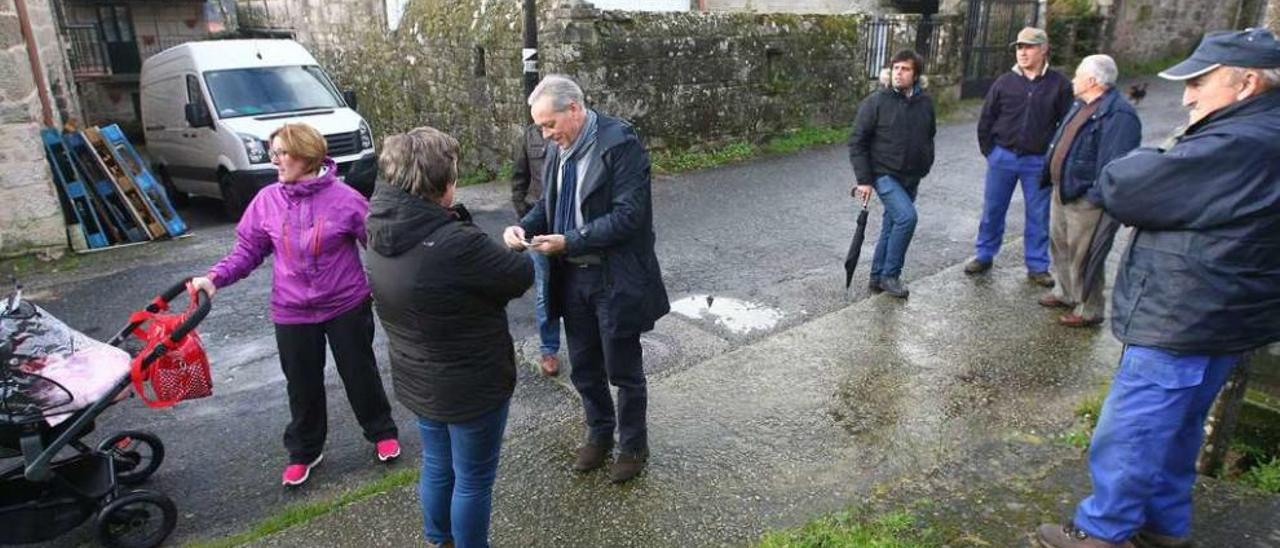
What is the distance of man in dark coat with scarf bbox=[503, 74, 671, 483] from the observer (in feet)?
11.1

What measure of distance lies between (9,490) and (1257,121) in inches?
188

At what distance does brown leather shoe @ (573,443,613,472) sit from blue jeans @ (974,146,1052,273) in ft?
12.8

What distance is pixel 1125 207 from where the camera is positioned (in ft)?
9.15

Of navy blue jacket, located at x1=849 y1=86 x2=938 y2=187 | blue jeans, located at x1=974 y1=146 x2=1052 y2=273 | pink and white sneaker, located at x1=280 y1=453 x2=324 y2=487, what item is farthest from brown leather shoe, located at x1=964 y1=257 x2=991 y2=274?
pink and white sneaker, located at x1=280 y1=453 x2=324 y2=487

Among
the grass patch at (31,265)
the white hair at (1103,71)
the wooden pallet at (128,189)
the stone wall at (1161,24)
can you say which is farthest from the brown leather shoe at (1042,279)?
the stone wall at (1161,24)

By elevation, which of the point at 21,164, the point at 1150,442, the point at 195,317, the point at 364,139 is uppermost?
the point at 195,317

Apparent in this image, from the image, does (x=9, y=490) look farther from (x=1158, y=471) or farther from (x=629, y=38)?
(x=629, y=38)

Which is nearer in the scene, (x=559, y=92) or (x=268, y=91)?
(x=559, y=92)

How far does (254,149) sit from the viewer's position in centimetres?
1005

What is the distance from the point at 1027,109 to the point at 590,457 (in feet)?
13.9

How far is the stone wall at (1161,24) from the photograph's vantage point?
Answer: 17891 millimetres

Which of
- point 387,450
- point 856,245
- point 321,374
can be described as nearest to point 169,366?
point 321,374

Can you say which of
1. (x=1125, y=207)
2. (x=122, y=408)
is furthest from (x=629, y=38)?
(x=1125, y=207)

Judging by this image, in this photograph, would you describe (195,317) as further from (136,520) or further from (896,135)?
(896,135)
